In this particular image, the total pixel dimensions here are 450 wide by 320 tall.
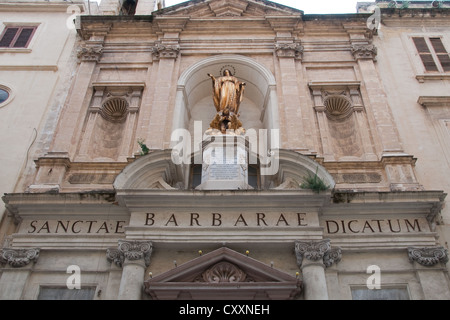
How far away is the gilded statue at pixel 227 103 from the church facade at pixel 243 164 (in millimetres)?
46

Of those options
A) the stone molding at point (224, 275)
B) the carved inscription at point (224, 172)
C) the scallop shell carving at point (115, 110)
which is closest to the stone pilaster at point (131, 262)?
the stone molding at point (224, 275)

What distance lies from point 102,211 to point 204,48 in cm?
644

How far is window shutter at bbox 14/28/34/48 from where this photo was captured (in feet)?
50.3

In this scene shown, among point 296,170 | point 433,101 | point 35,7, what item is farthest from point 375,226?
point 35,7

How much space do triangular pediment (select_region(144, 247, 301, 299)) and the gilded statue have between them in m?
3.85

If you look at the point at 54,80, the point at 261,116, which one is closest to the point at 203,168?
the point at 261,116

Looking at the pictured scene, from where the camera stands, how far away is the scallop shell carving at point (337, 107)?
1346 centimetres

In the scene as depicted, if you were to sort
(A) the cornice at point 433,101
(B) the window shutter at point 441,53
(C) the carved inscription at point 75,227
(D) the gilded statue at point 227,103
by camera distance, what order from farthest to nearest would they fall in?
(B) the window shutter at point 441,53 → (A) the cornice at point 433,101 → (D) the gilded statue at point 227,103 → (C) the carved inscription at point 75,227

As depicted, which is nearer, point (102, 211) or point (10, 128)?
point (102, 211)

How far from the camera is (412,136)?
12461 mm

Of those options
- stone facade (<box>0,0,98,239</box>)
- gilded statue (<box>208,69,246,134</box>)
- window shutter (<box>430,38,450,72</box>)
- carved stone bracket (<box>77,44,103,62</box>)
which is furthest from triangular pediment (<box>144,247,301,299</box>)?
window shutter (<box>430,38,450,72</box>)

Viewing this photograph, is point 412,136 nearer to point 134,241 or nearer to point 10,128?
point 134,241

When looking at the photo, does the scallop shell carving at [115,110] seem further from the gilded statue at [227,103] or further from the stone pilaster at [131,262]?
the stone pilaster at [131,262]
